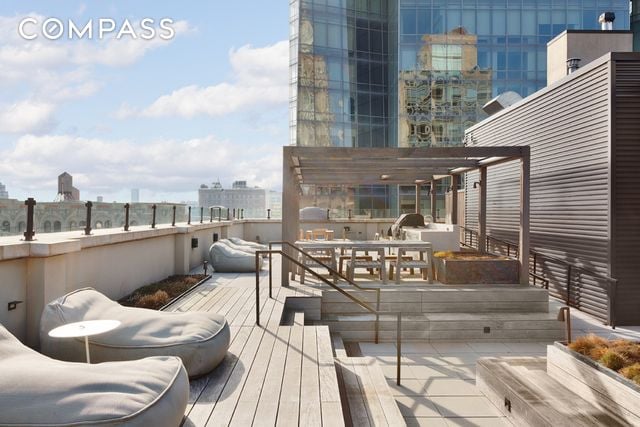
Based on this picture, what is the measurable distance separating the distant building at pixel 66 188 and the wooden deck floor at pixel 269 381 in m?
2.97

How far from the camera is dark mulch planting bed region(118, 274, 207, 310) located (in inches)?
241

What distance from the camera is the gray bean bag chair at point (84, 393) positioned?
2014 mm

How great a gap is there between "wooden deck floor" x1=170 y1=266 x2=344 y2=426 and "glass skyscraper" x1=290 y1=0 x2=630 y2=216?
2619 cm

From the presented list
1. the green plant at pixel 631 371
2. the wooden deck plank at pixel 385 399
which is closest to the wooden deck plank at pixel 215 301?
the wooden deck plank at pixel 385 399

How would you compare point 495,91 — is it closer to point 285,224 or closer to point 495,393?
point 285,224

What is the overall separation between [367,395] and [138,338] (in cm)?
198

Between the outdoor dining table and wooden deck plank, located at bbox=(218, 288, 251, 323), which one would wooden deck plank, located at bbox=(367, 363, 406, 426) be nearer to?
wooden deck plank, located at bbox=(218, 288, 251, 323)

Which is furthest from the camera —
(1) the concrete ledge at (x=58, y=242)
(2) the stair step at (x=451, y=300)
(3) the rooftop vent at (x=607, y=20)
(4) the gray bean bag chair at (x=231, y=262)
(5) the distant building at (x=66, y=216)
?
(3) the rooftop vent at (x=607, y=20)

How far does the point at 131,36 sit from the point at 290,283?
5.58 meters

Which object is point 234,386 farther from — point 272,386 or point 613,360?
point 613,360

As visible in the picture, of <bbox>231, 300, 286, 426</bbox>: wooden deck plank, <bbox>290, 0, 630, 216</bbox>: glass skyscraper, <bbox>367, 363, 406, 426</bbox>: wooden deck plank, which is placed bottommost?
<bbox>367, 363, 406, 426</bbox>: wooden deck plank

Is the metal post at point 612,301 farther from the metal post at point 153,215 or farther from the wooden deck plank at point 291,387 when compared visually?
the metal post at point 153,215

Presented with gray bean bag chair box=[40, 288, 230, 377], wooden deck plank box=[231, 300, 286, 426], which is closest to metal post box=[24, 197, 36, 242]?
gray bean bag chair box=[40, 288, 230, 377]

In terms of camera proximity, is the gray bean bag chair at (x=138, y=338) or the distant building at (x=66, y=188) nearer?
the gray bean bag chair at (x=138, y=338)
